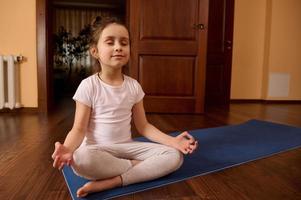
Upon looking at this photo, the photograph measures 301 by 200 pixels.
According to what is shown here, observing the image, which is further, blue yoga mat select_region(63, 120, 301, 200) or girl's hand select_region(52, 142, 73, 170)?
blue yoga mat select_region(63, 120, 301, 200)

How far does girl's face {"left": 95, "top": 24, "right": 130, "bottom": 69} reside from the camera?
1009mm

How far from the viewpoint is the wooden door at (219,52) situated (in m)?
3.64

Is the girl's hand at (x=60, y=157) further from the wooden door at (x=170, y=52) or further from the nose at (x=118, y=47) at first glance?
the wooden door at (x=170, y=52)

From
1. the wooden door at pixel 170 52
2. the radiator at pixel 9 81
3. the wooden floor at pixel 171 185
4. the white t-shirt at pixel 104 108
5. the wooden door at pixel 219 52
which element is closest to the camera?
the wooden floor at pixel 171 185

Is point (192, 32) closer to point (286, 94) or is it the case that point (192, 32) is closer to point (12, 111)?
point (12, 111)

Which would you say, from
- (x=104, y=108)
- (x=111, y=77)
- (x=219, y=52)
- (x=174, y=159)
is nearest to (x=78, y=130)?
(x=104, y=108)

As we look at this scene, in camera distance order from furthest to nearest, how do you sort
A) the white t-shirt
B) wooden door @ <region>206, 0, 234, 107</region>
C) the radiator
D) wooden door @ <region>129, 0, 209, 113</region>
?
wooden door @ <region>206, 0, 234, 107</region> → wooden door @ <region>129, 0, 209, 113</region> → the radiator → the white t-shirt

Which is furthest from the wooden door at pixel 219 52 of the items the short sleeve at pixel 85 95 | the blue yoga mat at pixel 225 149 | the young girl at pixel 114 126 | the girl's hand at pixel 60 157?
the girl's hand at pixel 60 157

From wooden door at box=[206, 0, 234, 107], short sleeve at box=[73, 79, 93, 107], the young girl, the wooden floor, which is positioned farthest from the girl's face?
wooden door at box=[206, 0, 234, 107]

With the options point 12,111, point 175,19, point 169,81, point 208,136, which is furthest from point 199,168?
point 12,111

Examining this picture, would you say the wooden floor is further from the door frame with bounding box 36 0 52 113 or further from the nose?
the door frame with bounding box 36 0 52 113

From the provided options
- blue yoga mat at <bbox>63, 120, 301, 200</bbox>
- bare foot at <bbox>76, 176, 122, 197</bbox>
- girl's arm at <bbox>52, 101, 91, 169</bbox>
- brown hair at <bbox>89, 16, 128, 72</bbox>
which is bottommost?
blue yoga mat at <bbox>63, 120, 301, 200</bbox>

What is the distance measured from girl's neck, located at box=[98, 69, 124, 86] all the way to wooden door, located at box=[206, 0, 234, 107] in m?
2.76

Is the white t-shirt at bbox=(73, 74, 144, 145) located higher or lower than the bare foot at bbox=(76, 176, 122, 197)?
higher
